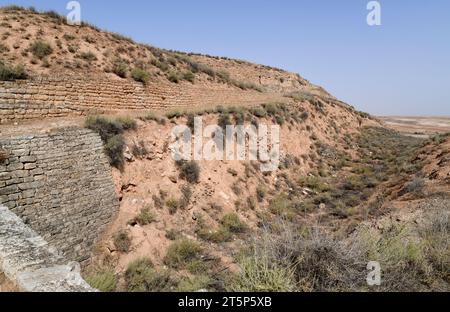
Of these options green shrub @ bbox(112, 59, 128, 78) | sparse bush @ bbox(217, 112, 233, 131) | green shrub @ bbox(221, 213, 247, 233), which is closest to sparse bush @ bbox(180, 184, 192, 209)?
green shrub @ bbox(221, 213, 247, 233)

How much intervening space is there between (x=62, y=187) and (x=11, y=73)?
18.2ft

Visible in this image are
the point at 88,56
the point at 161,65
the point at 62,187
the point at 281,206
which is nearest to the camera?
the point at 62,187

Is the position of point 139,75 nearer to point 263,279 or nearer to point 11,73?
point 11,73

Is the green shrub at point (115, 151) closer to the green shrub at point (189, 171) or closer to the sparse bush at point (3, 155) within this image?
the green shrub at point (189, 171)

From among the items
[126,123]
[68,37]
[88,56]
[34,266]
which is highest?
[68,37]

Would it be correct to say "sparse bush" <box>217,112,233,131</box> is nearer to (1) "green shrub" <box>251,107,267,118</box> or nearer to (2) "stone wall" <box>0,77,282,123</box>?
(1) "green shrub" <box>251,107,267,118</box>

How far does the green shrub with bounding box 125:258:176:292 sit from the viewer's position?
6.04 metres

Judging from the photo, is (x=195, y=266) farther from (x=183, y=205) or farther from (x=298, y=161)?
(x=298, y=161)

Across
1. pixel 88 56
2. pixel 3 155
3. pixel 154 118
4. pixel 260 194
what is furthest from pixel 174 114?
pixel 3 155

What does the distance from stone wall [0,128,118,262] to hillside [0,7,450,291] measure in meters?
0.03

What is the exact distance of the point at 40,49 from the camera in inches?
517
